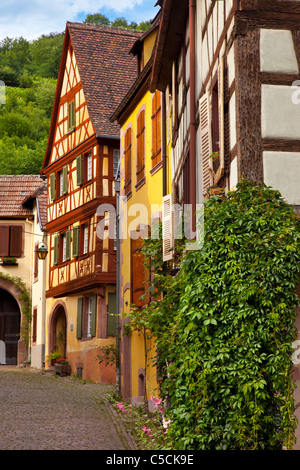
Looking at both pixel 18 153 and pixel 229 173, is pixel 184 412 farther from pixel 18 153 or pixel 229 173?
pixel 18 153

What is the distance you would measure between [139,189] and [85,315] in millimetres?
8103

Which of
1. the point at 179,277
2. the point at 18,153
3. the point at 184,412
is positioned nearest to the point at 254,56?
the point at 179,277

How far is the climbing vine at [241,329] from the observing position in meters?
7.90

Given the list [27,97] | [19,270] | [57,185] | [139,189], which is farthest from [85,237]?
[27,97]

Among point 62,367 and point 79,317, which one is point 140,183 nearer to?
point 79,317

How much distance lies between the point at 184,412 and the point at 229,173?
271 centimetres

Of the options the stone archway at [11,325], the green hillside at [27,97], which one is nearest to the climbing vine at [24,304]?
the stone archway at [11,325]

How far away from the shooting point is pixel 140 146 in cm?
1831

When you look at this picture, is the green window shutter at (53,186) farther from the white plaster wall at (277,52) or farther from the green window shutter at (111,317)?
the white plaster wall at (277,52)

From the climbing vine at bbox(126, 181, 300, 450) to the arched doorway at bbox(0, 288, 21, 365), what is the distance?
2614cm

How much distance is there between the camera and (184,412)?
332 inches

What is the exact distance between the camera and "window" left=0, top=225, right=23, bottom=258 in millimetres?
32750

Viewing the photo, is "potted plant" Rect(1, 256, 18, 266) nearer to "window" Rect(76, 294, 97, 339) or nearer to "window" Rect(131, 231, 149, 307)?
"window" Rect(76, 294, 97, 339)

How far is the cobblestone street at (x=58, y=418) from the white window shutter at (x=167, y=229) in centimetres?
299
